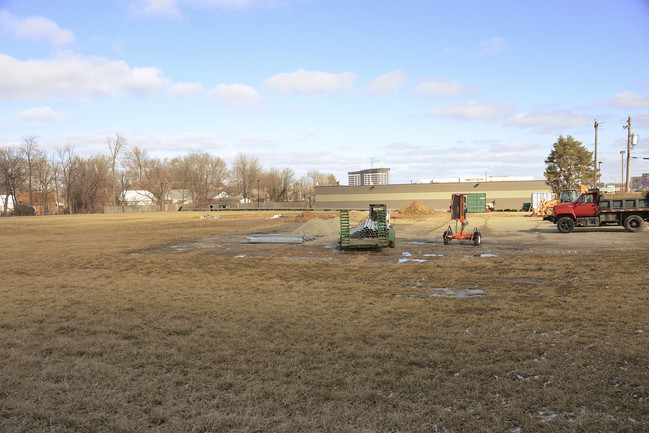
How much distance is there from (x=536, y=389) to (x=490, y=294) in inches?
198

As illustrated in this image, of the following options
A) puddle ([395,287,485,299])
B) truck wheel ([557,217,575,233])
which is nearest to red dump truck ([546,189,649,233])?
truck wheel ([557,217,575,233])

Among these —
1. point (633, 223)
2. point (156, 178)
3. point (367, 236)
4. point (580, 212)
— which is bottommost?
point (367, 236)

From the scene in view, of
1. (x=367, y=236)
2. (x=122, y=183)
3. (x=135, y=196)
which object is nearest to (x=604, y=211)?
(x=367, y=236)

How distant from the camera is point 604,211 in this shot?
74.1ft

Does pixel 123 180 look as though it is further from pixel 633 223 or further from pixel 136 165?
pixel 633 223

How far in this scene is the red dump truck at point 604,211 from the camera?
22297 millimetres

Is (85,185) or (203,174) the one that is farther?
(203,174)

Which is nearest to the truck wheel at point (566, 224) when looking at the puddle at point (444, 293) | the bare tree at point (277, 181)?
the puddle at point (444, 293)

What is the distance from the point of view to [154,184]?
344 feet

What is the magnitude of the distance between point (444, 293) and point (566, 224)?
18.0 metres

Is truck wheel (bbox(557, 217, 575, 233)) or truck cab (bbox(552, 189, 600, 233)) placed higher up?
truck cab (bbox(552, 189, 600, 233))

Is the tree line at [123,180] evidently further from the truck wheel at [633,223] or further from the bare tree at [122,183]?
the truck wheel at [633,223]

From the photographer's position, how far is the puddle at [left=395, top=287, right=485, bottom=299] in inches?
363

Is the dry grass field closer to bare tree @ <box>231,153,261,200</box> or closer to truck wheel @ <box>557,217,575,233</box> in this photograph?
truck wheel @ <box>557,217,575,233</box>
